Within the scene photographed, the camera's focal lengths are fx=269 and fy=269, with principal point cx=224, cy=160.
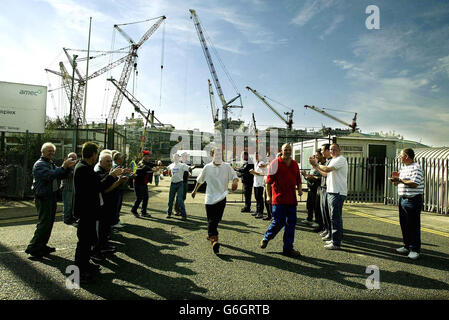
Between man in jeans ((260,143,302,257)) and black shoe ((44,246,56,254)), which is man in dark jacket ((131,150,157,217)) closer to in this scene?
black shoe ((44,246,56,254))

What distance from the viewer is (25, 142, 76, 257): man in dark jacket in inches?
176

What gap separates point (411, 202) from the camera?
16.2ft

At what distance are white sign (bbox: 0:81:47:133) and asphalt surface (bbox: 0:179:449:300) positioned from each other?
735 centimetres

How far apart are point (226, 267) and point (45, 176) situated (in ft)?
11.0

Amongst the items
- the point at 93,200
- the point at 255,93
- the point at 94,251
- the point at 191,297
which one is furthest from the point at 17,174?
the point at 255,93

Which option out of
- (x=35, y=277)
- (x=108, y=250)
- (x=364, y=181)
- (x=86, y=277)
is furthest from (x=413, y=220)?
(x=364, y=181)

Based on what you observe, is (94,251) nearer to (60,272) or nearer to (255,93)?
(60,272)

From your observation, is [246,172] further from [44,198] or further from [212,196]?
[44,198]

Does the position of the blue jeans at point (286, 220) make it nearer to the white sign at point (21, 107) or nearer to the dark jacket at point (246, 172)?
the dark jacket at point (246, 172)

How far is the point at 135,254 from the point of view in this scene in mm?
4781

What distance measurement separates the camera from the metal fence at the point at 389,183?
32.7 feet

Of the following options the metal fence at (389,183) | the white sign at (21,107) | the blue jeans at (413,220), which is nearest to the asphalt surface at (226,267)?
the blue jeans at (413,220)

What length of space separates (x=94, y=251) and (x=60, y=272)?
24.6 inches

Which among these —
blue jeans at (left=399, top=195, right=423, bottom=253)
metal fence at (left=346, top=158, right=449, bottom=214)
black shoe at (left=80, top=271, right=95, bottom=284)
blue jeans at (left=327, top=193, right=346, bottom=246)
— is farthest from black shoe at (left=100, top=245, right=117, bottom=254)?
metal fence at (left=346, top=158, right=449, bottom=214)
